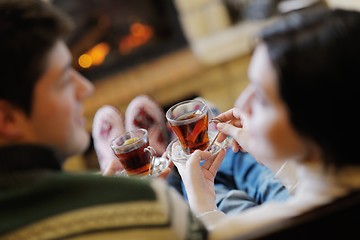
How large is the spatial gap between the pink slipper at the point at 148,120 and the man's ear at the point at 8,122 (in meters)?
0.83

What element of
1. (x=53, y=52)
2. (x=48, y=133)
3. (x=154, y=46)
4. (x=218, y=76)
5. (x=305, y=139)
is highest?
(x=53, y=52)

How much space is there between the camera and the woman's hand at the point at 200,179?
1.11 metres

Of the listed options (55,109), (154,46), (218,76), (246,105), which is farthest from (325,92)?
(154,46)

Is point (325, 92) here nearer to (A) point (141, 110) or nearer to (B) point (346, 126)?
(B) point (346, 126)

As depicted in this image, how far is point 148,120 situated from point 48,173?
0.90 meters

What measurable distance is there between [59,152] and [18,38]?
0.23 metres

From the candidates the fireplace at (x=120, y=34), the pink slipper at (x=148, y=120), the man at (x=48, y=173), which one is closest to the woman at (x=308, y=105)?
the man at (x=48, y=173)

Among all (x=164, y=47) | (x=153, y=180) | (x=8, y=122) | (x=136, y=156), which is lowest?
(x=164, y=47)

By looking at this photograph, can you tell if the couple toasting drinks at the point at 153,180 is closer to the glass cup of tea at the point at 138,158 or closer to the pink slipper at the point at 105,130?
the glass cup of tea at the point at 138,158

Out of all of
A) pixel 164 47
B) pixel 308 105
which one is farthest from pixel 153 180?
pixel 164 47

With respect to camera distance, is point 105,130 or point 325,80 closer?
point 325,80

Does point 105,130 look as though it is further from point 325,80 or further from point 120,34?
point 120,34

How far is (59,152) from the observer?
38.5 inches

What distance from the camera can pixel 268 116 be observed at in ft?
2.98
